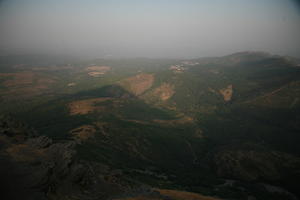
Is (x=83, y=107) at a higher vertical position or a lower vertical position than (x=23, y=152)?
lower

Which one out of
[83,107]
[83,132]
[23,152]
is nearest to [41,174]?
[23,152]

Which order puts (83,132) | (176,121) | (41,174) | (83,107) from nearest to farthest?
(41,174) → (83,132) → (83,107) → (176,121)

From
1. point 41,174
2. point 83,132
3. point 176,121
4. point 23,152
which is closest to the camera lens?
point 41,174

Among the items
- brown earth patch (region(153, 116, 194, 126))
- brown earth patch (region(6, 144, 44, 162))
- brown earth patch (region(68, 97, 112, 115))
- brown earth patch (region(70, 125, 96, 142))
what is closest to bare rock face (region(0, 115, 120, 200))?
brown earth patch (region(6, 144, 44, 162))

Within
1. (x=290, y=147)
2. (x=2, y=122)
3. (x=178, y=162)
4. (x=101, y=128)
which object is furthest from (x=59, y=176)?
(x=290, y=147)

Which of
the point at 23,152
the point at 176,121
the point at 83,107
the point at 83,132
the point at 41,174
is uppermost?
the point at 41,174

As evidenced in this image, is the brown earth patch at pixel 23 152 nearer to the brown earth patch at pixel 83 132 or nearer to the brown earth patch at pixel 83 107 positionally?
the brown earth patch at pixel 83 132

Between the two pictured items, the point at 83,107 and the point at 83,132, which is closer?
the point at 83,132

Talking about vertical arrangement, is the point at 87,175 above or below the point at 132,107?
above

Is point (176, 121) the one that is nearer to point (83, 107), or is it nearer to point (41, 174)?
point (83, 107)

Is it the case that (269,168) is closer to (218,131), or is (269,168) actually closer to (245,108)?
(218,131)

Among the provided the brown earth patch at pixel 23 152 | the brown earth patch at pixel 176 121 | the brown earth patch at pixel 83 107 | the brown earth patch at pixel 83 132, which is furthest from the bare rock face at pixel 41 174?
the brown earth patch at pixel 176 121
